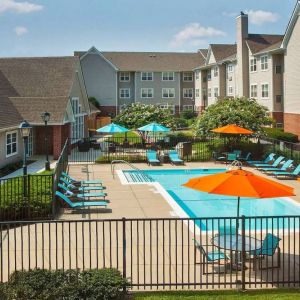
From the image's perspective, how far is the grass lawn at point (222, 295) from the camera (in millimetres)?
8953

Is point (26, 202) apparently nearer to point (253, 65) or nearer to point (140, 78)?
point (253, 65)

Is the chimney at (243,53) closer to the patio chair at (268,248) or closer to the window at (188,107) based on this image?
the window at (188,107)

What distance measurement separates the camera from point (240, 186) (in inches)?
432

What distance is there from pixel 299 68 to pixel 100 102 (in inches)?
1480

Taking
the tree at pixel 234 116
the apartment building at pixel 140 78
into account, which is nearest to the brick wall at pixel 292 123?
the tree at pixel 234 116

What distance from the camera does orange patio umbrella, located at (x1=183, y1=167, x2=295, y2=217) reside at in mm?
10805

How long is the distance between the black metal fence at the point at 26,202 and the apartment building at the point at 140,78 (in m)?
57.2

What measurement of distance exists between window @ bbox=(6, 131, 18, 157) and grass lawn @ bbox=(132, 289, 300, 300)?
72.2ft

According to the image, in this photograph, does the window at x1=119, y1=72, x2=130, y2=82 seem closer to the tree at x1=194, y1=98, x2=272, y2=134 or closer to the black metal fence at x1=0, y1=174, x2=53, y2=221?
the tree at x1=194, y1=98, x2=272, y2=134

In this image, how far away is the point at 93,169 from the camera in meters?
29.1

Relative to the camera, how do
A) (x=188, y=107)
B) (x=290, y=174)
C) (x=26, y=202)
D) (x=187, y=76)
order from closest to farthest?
1. (x=26, y=202)
2. (x=290, y=174)
3. (x=187, y=76)
4. (x=188, y=107)

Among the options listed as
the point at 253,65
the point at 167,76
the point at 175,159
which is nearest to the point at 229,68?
the point at 253,65

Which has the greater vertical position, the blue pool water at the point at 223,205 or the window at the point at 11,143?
the window at the point at 11,143

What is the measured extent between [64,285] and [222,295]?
295 centimetres
